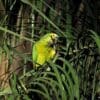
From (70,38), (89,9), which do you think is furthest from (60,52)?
(89,9)

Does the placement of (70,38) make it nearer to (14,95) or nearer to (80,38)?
(80,38)

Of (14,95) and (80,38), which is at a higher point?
(80,38)

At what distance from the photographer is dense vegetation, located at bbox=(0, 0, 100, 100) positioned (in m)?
0.97

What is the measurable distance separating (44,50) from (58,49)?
0.04 m

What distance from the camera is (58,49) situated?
1085 mm

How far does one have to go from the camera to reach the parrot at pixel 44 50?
1.05 meters

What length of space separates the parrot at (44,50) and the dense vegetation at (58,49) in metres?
0.02

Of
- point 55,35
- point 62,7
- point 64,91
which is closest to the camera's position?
point 64,91

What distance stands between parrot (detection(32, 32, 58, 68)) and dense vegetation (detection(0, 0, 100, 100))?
0.9 inches

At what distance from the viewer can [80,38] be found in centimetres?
104

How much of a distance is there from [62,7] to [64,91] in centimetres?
34

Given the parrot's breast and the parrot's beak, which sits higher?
the parrot's beak

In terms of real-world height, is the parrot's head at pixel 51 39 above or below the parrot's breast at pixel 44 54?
above

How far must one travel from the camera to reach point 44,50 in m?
1.07
